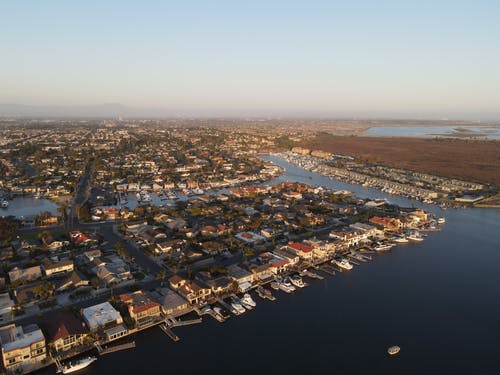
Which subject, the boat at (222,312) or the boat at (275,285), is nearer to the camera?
the boat at (222,312)

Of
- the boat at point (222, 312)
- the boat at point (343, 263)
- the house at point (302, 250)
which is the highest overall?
the house at point (302, 250)

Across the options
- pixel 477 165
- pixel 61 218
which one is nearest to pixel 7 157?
pixel 61 218

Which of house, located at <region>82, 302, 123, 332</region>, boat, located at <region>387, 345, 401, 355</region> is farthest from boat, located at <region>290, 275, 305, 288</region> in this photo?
house, located at <region>82, 302, 123, 332</region>

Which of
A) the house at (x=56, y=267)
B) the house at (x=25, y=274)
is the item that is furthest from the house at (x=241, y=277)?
the house at (x=25, y=274)

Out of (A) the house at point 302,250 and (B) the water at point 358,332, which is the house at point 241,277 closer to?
(B) the water at point 358,332

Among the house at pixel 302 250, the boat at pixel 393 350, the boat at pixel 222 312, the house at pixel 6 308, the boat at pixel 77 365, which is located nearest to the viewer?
the boat at pixel 77 365

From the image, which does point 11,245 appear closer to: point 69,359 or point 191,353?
point 69,359
